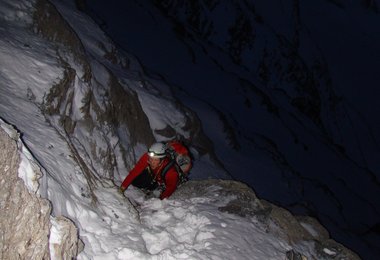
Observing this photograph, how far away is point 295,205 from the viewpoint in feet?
84.3

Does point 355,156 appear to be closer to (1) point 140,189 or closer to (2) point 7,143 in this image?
(1) point 140,189

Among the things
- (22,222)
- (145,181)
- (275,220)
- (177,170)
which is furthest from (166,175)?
(22,222)

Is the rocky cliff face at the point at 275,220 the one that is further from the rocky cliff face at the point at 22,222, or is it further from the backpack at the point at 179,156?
the rocky cliff face at the point at 22,222

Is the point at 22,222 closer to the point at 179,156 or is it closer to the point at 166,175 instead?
the point at 166,175

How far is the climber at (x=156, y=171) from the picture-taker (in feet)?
28.0

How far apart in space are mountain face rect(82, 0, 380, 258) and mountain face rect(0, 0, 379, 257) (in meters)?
0.16

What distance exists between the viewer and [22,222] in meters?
4.39

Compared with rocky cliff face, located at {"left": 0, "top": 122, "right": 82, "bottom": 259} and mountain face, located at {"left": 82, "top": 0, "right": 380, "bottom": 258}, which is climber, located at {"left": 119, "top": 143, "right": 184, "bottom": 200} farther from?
mountain face, located at {"left": 82, "top": 0, "right": 380, "bottom": 258}

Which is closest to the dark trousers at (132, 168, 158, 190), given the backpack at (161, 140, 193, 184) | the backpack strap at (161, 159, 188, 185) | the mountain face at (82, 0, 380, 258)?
the backpack strap at (161, 159, 188, 185)

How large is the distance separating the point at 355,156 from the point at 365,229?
1162 inches

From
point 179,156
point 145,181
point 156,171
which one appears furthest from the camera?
point 145,181

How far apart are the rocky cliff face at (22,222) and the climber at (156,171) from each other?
3.64 metres

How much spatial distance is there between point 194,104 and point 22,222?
21.9 meters

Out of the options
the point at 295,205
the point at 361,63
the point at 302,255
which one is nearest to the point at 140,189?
the point at 302,255
